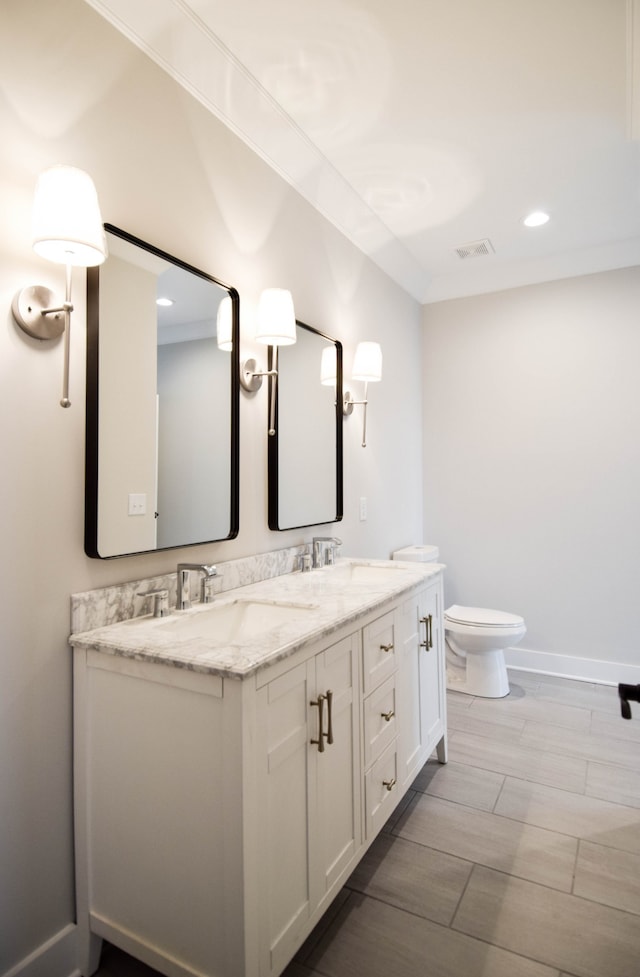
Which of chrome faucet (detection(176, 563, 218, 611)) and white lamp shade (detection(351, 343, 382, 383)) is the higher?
white lamp shade (detection(351, 343, 382, 383))

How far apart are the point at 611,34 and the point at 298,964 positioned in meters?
2.95

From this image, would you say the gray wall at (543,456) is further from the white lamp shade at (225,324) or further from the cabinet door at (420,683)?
the white lamp shade at (225,324)

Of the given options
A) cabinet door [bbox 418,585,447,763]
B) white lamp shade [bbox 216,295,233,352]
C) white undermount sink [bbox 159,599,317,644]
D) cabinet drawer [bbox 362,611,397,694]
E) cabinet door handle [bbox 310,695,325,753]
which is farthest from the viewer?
cabinet door [bbox 418,585,447,763]

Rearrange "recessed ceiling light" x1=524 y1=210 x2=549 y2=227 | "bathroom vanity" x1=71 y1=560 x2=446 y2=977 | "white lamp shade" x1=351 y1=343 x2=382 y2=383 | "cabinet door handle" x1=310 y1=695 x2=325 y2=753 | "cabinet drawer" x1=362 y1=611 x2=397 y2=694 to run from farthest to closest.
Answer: "recessed ceiling light" x1=524 y1=210 x2=549 y2=227 → "white lamp shade" x1=351 y1=343 x2=382 y2=383 → "cabinet drawer" x1=362 y1=611 x2=397 y2=694 → "cabinet door handle" x1=310 y1=695 x2=325 y2=753 → "bathroom vanity" x1=71 y1=560 x2=446 y2=977

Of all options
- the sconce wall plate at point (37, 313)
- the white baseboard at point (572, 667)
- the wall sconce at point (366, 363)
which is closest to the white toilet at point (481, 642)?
the white baseboard at point (572, 667)

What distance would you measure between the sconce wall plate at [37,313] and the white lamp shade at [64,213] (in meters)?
0.10

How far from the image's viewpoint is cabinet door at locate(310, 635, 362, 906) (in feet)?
4.57

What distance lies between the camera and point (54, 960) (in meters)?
1.33

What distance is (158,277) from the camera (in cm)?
165

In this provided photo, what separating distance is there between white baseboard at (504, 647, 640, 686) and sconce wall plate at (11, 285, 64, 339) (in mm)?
3325

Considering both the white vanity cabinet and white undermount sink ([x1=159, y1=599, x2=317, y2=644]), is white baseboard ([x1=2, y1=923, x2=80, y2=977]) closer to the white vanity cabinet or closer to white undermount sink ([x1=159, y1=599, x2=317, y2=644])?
the white vanity cabinet

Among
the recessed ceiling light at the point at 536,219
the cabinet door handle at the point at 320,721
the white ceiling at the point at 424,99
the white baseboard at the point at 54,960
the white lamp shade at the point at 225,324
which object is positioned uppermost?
the recessed ceiling light at the point at 536,219

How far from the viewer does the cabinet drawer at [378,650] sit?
5.49 ft

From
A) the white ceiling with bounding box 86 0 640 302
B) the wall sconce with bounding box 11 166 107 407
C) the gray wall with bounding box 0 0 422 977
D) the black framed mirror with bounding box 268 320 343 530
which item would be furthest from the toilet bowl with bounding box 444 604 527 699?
the wall sconce with bounding box 11 166 107 407
